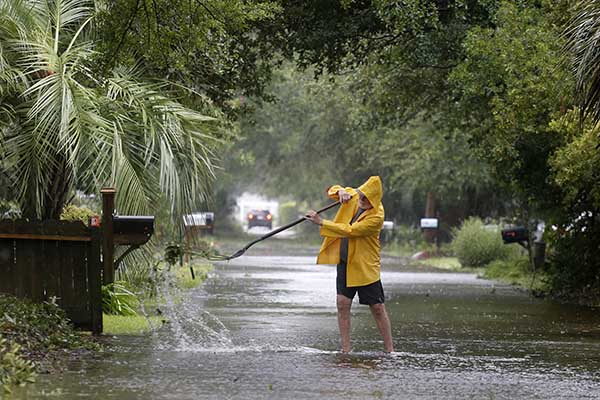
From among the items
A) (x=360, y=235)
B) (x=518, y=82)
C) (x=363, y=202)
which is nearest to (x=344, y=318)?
(x=360, y=235)

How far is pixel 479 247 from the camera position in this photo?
3600cm

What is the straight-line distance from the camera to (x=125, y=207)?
15047mm

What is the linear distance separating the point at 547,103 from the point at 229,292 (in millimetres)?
7525

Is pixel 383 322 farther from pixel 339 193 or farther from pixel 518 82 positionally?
pixel 518 82

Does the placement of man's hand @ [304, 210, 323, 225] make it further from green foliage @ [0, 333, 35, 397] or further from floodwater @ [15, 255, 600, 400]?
green foliage @ [0, 333, 35, 397]

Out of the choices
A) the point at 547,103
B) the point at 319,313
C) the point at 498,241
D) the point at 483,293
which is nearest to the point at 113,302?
the point at 319,313

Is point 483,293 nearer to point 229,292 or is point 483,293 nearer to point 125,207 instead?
point 229,292

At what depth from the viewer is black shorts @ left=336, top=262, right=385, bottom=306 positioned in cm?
1265

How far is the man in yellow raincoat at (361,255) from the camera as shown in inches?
494

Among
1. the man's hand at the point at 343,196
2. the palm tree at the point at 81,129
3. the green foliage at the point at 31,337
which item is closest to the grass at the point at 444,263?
the palm tree at the point at 81,129

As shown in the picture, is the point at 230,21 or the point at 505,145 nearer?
the point at 230,21

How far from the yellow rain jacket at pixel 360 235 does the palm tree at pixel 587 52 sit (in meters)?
2.68

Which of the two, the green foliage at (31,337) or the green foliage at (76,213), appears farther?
the green foliage at (76,213)

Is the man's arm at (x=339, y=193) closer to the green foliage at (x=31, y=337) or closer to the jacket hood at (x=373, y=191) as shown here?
the jacket hood at (x=373, y=191)
